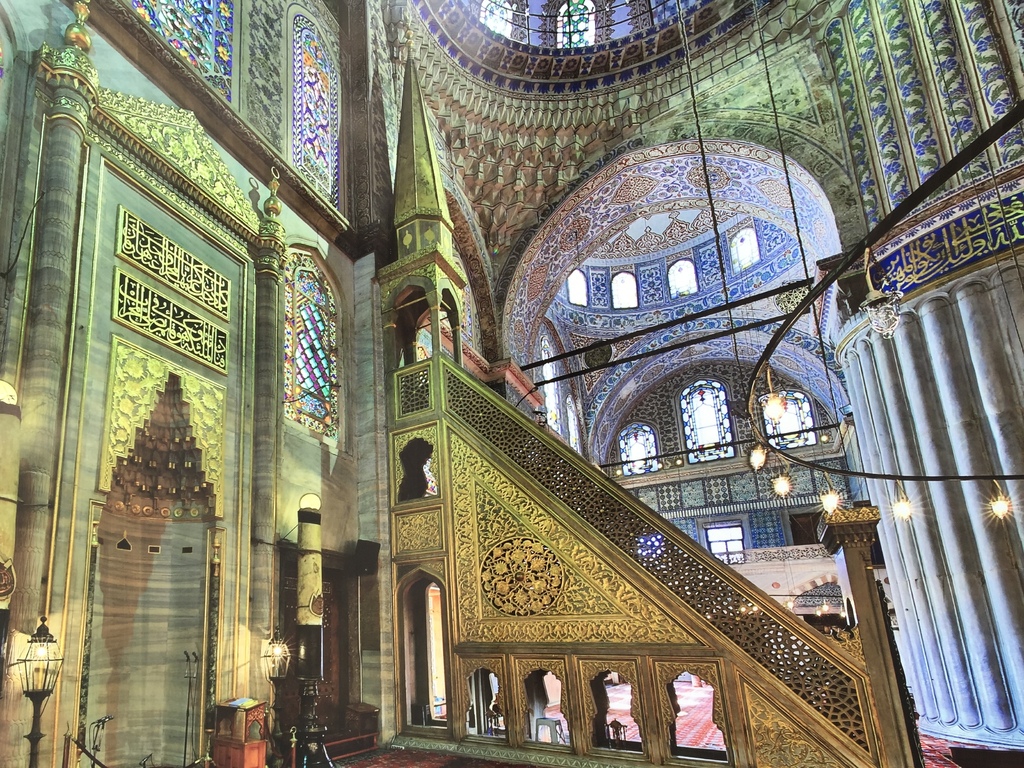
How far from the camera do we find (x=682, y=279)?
14.6 meters

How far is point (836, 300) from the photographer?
7156 millimetres

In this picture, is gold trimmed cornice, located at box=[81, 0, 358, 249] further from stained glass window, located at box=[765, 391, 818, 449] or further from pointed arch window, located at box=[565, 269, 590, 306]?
stained glass window, located at box=[765, 391, 818, 449]

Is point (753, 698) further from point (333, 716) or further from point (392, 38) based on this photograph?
point (392, 38)

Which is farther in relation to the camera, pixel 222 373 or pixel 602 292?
pixel 602 292

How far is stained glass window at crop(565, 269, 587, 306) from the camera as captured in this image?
568 inches

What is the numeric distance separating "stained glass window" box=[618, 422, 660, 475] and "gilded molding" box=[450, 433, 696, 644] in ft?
35.4

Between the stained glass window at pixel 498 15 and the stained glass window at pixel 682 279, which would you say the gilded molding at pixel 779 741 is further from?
the stained glass window at pixel 682 279

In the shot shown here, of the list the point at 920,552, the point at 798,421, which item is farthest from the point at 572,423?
the point at 920,552

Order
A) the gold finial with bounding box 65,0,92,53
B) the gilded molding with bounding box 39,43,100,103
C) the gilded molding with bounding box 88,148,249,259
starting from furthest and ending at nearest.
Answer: the gilded molding with bounding box 88,148,249,259
the gold finial with bounding box 65,0,92,53
the gilded molding with bounding box 39,43,100,103

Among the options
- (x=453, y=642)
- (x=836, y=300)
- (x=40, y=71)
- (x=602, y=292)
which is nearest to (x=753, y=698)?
(x=453, y=642)

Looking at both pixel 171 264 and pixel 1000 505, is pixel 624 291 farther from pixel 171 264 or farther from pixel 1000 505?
pixel 171 264

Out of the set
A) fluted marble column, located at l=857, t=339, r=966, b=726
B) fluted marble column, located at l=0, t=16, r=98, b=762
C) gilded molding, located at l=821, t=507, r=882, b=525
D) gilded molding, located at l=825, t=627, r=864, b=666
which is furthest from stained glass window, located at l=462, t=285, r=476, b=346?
gilded molding, located at l=825, t=627, r=864, b=666

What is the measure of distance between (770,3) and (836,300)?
4.35m

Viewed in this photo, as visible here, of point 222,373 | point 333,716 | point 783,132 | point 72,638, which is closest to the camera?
point 72,638
